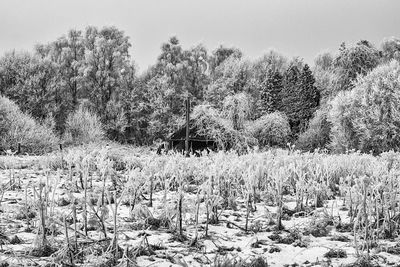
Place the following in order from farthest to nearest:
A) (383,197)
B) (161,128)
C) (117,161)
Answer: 1. (161,128)
2. (117,161)
3. (383,197)

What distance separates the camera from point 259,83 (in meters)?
48.6

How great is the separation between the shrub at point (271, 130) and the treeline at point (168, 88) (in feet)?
0.30

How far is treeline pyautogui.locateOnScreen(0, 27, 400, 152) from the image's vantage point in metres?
39.1

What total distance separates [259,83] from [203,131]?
57.7ft

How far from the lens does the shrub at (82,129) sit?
122ft

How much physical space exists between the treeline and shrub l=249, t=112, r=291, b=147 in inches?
3.6

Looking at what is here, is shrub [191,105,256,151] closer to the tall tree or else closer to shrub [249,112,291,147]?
shrub [249,112,291,147]

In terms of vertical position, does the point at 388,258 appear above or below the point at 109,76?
below

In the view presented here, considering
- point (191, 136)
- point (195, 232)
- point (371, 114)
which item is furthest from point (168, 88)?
point (195, 232)

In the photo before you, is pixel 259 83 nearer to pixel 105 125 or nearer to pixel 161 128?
pixel 161 128

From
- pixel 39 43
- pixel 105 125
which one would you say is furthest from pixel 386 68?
pixel 39 43

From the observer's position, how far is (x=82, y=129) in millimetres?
37438

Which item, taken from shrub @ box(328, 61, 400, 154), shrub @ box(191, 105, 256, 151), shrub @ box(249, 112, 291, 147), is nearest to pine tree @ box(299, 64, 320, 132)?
shrub @ box(249, 112, 291, 147)

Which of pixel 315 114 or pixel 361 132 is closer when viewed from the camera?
pixel 361 132
